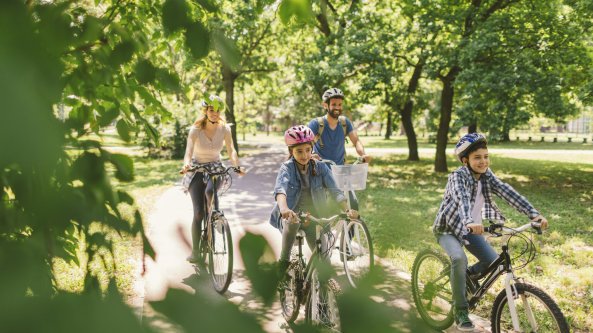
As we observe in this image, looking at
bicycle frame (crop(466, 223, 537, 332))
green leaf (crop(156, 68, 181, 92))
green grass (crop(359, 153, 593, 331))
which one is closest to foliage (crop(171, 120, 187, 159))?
green grass (crop(359, 153, 593, 331))

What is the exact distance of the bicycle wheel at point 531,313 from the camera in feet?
11.1

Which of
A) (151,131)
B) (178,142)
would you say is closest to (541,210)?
(151,131)

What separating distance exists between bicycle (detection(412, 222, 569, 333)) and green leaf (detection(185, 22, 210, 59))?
98.0 inches

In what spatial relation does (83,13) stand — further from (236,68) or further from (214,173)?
(214,173)

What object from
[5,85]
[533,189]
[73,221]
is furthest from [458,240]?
[533,189]

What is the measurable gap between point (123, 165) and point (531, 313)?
11.2ft

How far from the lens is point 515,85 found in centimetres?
1309

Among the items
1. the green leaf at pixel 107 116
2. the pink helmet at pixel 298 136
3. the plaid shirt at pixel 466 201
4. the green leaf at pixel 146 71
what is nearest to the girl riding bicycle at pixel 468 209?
the plaid shirt at pixel 466 201

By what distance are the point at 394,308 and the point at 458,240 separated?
367cm

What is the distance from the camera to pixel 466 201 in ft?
12.9

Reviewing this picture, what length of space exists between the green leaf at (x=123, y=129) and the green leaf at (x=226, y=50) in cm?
56

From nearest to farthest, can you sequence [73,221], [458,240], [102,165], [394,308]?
[394,308], [73,221], [102,165], [458,240]

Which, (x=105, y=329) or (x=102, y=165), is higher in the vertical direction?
(x=102, y=165)

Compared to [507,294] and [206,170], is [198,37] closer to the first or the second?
[507,294]
